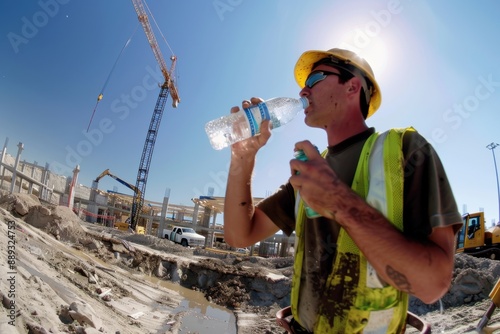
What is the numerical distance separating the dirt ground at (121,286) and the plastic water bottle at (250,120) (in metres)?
2.47

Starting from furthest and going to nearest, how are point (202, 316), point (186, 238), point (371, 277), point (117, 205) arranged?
point (117, 205) → point (186, 238) → point (202, 316) → point (371, 277)

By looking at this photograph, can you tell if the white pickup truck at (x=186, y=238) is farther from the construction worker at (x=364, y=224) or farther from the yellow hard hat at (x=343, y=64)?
the construction worker at (x=364, y=224)

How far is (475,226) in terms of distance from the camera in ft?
46.9

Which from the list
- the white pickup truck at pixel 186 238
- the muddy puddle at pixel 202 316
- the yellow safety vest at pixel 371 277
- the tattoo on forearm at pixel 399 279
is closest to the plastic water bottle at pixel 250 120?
the yellow safety vest at pixel 371 277

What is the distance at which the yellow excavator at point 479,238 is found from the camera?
13.8m

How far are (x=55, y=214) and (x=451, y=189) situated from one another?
48.9 ft

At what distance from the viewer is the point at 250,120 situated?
65.5 inches

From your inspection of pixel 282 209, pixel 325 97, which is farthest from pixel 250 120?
pixel 282 209

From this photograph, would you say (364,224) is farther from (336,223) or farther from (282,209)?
(282,209)

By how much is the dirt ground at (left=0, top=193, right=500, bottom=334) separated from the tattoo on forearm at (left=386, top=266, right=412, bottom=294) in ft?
10.4

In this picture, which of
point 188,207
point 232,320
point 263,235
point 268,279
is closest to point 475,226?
point 268,279

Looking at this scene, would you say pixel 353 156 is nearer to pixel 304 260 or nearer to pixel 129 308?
pixel 304 260

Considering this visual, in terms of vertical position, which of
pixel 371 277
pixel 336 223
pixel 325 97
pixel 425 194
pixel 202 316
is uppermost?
pixel 325 97

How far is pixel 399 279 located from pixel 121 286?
8685 millimetres
